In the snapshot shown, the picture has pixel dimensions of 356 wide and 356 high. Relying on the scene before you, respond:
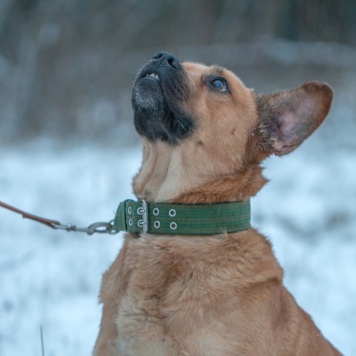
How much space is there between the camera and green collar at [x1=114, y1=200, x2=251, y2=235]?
320 centimetres

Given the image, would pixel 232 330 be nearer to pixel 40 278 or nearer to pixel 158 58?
pixel 158 58

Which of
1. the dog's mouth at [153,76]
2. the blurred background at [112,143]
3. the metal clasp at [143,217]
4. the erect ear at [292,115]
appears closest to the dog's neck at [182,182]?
the metal clasp at [143,217]

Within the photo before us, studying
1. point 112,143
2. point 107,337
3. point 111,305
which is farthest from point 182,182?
point 112,143

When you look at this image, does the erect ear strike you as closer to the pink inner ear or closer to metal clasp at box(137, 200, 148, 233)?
the pink inner ear

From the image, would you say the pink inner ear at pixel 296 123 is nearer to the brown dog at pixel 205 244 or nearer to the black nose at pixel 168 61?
the brown dog at pixel 205 244

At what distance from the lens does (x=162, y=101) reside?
3428mm

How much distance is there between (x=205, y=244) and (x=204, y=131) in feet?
2.07

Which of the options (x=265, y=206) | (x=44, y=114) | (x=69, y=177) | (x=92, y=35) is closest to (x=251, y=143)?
(x=265, y=206)

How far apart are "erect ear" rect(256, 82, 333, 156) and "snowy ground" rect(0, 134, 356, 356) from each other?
0.60m

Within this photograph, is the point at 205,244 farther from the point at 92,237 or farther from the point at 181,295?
the point at 92,237

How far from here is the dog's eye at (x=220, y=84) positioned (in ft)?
12.0

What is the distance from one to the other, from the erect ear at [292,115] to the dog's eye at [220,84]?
0.80ft

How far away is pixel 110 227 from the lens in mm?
3695

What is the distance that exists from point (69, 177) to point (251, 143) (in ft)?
18.7
